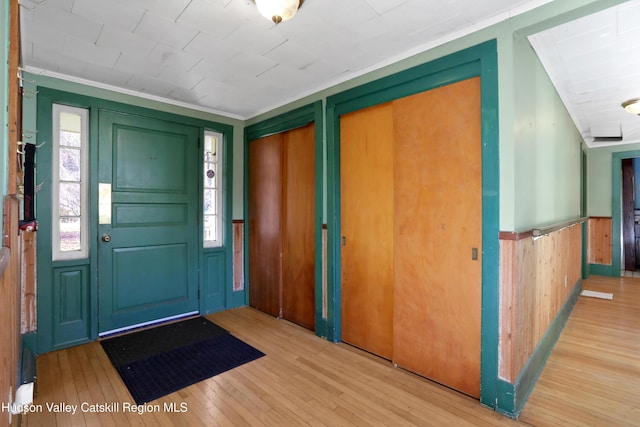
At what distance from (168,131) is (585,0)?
11.8ft

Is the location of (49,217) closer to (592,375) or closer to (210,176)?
(210,176)

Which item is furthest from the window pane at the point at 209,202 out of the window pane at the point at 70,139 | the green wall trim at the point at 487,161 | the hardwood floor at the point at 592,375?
the hardwood floor at the point at 592,375

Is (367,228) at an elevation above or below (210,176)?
below

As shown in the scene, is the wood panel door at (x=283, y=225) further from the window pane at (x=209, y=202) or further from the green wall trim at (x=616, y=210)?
the green wall trim at (x=616, y=210)

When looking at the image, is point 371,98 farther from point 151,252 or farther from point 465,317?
point 151,252

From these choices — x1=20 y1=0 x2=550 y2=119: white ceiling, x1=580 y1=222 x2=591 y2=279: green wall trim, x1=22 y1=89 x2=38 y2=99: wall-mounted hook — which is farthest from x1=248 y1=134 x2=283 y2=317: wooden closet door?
x1=580 y1=222 x2=591 y2=279: green wall trim

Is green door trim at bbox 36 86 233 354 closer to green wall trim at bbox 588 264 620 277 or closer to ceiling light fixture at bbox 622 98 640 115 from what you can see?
ceiling light fixture at bbox 622 98 640 115

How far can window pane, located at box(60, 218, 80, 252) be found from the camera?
2920mm

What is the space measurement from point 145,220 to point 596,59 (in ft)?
14.3

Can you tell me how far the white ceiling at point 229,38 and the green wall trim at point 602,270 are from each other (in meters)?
6.10

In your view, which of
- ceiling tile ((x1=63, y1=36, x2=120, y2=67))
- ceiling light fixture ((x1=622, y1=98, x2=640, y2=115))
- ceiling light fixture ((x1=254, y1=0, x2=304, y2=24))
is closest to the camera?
ceiling light fixture ((x1=254, y1=0, x2=304, y2=24))

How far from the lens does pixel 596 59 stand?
2.52m

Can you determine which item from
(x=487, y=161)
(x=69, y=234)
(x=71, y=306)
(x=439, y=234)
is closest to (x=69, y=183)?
(x=69, y=234)

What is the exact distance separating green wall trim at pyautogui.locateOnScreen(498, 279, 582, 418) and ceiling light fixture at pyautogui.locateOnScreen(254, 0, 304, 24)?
255 centimetres
